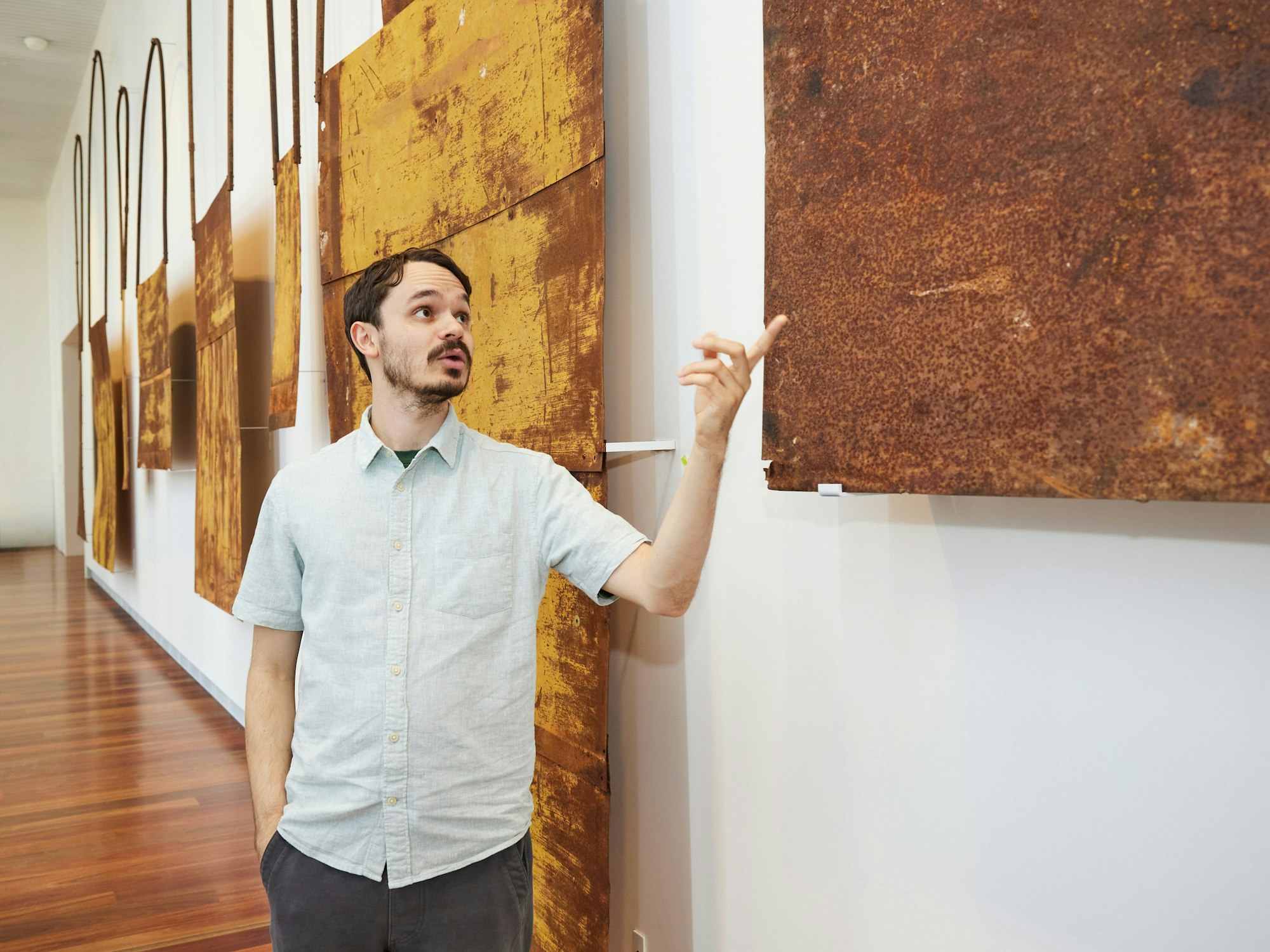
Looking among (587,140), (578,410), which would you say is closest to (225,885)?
(578,410)

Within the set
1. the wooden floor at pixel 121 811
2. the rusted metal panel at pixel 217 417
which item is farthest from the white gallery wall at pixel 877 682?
the rusted metal panel at pixel 217 417

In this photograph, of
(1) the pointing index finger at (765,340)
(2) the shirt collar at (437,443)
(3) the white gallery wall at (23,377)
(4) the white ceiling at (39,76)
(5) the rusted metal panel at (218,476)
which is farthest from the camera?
(3) the white gallery wall at (23,377)

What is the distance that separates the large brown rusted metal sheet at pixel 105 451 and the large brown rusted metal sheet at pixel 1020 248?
7607 mm

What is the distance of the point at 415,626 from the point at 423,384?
37cm

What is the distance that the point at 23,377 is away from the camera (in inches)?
504

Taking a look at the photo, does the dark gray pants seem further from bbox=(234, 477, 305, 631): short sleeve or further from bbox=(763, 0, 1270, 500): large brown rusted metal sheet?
bbox=(763, 0, 1270, 500): large brown rusted metal sheet

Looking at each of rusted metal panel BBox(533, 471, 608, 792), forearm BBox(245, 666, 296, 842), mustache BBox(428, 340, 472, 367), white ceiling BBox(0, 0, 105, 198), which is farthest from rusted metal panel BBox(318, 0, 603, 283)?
white ceiling BBox(0, 0, 105, 198)

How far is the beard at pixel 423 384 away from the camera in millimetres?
1485

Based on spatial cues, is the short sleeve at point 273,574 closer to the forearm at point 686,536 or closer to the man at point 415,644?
the man at point 415,644

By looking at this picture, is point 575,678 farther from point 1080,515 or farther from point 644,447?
point 1080,515

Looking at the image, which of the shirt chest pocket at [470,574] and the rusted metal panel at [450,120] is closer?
the shirt chest pocket at [470,574]

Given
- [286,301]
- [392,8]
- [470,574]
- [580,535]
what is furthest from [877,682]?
[286,301]

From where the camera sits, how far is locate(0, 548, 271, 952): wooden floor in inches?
107

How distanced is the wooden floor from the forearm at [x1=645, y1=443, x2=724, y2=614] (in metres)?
1.98
